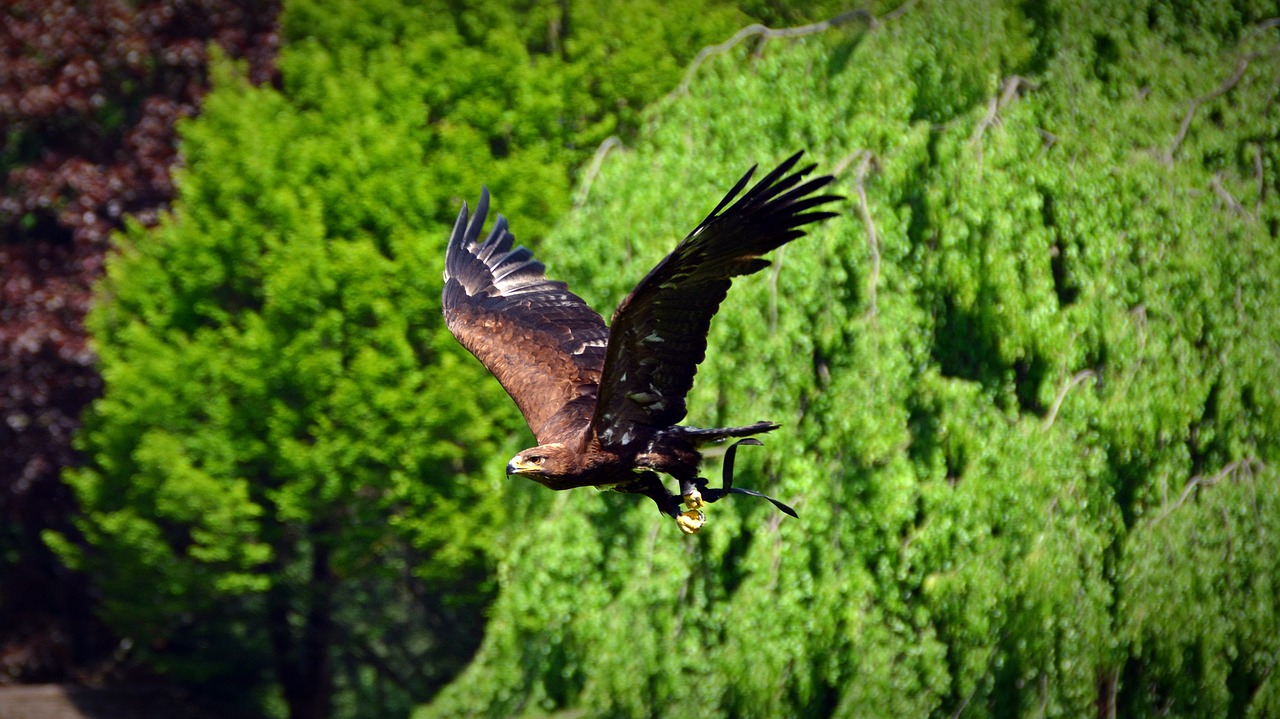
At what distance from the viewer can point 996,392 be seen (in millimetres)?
8070

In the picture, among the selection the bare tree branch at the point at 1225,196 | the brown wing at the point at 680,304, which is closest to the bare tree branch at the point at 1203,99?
the bare tree branch at the point at 1225,196

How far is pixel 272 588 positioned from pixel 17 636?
3.78 m

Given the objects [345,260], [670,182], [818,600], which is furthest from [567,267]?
[345,260]

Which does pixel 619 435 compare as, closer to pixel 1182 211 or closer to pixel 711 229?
pixel 711 229

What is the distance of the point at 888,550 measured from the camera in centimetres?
805

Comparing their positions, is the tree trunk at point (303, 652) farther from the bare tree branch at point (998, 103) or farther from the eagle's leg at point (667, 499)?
the eagle's leg at point (667, 499)

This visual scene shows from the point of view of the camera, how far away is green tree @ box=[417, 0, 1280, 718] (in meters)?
7.70

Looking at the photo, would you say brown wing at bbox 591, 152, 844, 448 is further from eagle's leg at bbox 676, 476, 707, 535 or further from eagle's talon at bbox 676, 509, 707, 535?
eagle's talon at bbox 676, 509, 707, 535

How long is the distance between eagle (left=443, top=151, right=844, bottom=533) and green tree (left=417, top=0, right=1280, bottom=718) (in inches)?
71.7

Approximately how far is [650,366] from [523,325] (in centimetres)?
161

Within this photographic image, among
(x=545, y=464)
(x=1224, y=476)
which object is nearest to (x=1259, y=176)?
(x=1224, y=476)

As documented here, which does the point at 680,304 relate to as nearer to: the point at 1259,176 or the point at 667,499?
the point at 667,499

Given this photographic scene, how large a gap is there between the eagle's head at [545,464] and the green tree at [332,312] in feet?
24.9

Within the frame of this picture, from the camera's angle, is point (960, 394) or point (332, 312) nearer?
point (960, 394)
